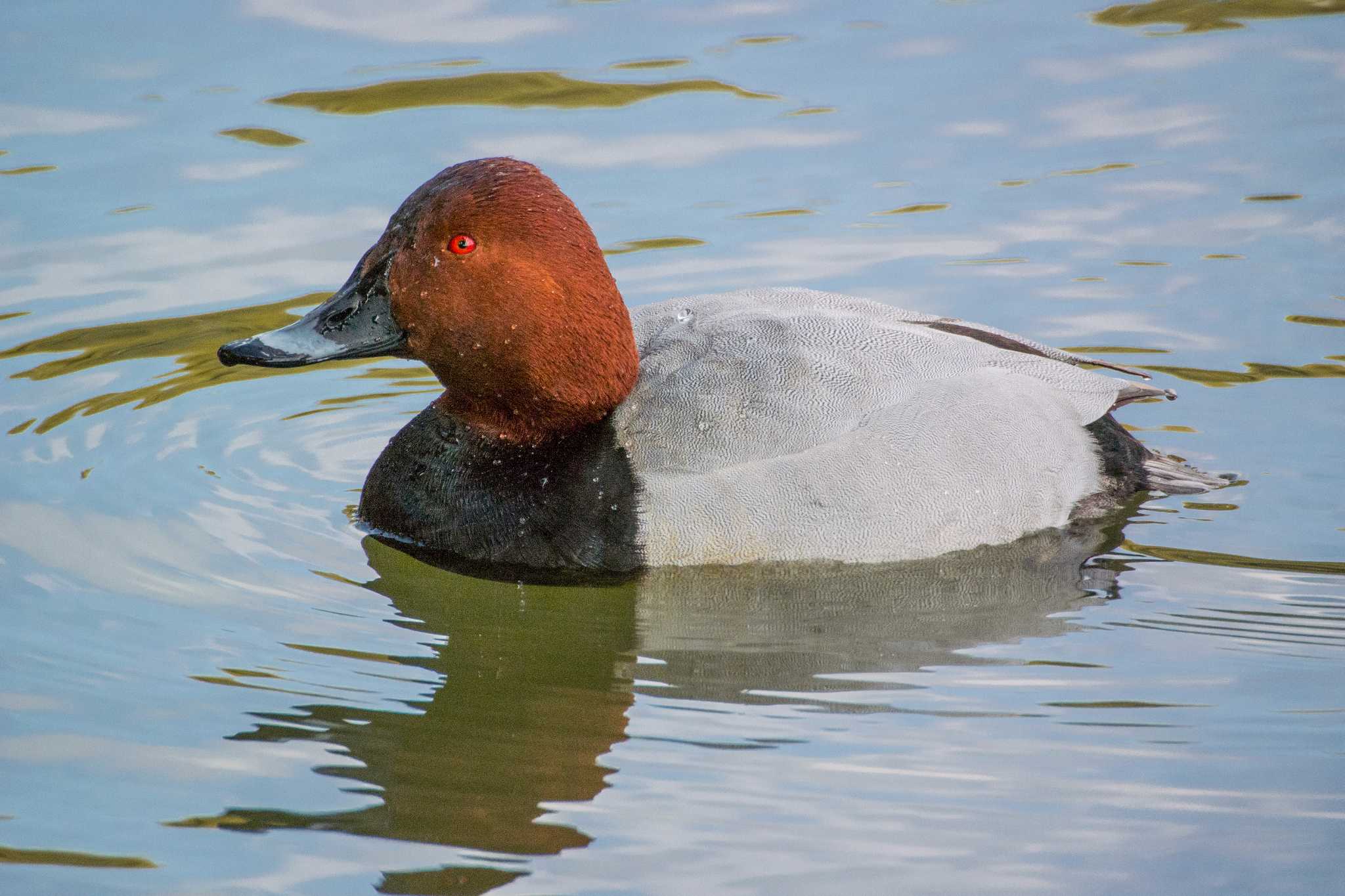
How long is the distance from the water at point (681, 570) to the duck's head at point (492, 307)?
657 mm

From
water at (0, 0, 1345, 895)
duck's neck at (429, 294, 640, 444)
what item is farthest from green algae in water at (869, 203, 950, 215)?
duck's neck at (429, 294, 640, 444)

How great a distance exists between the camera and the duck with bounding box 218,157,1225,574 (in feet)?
16.9

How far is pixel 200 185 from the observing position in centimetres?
854

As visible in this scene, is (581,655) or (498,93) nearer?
(581,655)

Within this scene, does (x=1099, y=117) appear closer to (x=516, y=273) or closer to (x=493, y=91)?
(x=493, y=91)

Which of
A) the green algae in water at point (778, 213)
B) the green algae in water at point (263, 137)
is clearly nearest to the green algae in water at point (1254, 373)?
the green algae in water at point (778, 213)

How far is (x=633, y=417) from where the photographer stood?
17.4 feet

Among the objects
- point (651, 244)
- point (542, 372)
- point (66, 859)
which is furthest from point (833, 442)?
point (651, 244)

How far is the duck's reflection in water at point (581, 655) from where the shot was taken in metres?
3.99

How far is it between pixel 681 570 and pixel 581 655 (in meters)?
0.48

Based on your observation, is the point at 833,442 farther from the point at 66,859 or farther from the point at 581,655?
the point at 66,859

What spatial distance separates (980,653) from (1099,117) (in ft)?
17.2

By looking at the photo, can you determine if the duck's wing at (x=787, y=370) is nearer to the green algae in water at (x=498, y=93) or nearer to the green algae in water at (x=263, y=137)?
the green algae in water at (x=263, y=137)

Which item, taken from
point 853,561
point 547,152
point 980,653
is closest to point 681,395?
point 853,561
